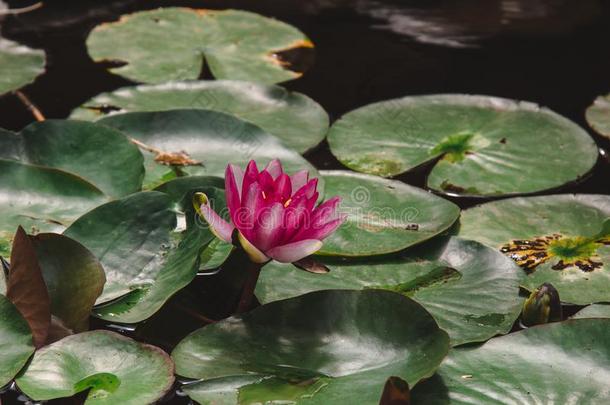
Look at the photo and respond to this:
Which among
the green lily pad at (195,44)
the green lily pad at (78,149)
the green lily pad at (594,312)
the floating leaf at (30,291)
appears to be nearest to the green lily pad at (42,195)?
the green lily pad at (78,149)

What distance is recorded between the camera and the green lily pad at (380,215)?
76.8 inches

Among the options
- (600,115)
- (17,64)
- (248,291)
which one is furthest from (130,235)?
(600,115)

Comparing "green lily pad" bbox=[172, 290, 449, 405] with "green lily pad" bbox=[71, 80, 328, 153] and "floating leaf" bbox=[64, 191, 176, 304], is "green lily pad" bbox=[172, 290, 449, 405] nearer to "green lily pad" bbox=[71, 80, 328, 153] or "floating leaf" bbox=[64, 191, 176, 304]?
"floating leaf" bbox=[64, 191, 176, 304]

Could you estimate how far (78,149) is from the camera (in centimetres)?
219

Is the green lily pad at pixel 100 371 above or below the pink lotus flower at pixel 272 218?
below

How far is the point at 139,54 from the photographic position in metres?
2.99

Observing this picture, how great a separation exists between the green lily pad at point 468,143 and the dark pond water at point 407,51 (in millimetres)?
65

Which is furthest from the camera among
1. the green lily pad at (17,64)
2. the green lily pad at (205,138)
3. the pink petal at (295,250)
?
the green lily pad at (17,64)

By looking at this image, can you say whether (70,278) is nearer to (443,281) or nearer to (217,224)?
(217,224)

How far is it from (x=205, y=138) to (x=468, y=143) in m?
0.76

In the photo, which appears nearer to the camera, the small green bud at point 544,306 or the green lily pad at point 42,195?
the small green bud at point 544,306

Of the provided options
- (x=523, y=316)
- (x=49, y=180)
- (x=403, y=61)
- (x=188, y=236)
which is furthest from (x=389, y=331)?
(x=403, y=61)

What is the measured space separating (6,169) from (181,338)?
67 centimetres

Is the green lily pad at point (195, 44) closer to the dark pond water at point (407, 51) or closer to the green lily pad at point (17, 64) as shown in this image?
the dark pond water at point (407, 51)
